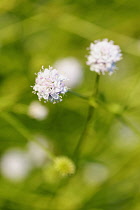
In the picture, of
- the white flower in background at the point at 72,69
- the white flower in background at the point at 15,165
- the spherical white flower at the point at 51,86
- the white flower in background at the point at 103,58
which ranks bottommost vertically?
the spherical white flower at the point at 51,86

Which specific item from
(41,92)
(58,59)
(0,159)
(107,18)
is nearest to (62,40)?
(58,59)

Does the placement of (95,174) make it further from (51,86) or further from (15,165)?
(51,86)

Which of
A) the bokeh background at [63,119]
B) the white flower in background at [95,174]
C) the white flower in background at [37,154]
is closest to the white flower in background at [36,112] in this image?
the bokeh background at [63,119]

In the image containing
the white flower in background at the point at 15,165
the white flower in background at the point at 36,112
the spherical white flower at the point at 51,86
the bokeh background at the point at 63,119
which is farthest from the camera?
the white flower in background at the point at 15,165

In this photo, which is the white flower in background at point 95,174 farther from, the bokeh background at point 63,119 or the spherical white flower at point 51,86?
the spherical white flower at point 51,86

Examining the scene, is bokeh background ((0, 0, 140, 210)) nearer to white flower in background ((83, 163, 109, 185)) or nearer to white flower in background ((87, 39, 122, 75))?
white flower in background ((83, 163, 109, 185))

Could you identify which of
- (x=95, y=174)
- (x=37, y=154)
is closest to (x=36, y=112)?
(x=37, y=154)

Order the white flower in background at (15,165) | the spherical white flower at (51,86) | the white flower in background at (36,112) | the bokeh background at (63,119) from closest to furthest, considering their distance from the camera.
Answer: the spherical white flower at (51,86)
the white flower in background at (36,112)
the bokeh background at (63,119)
the white flower in background at (15,165)

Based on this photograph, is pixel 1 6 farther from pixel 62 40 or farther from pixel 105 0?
pixel 105 0

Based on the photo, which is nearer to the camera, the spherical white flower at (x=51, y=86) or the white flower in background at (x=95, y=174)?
the spherical white flower at (x=51, y=86)
